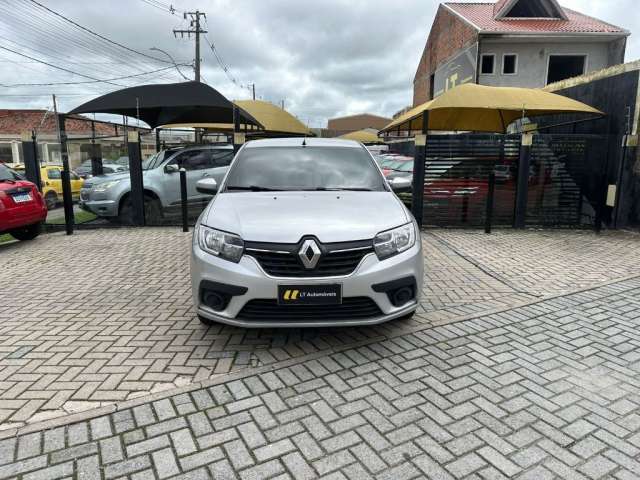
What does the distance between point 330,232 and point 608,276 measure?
15.1ft

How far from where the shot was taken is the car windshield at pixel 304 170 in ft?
14.3

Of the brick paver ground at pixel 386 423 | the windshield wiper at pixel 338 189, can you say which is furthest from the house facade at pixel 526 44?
the brick paver ground at pixel 386 423

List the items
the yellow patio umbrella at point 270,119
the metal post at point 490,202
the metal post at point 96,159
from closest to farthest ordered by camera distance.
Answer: the metal post at point 490,202 → the metal post at point 96,159 → the yellow patio umbrella at point 270,119

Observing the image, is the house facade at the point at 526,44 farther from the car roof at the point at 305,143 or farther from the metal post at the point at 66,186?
the car roof at the point at 305,143

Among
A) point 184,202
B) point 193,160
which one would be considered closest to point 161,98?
point 193,160

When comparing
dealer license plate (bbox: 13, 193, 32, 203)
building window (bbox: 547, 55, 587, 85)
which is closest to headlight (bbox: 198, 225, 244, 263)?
dealer license plate (bbox: 13, 193, 32, 203)

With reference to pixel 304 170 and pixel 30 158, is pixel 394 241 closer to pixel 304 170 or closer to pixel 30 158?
pixel 304 170

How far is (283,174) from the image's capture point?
448 cm

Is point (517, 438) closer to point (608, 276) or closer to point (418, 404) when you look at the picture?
point (418, 404)

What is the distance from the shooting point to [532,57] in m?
24.1

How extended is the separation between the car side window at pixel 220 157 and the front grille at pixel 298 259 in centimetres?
729

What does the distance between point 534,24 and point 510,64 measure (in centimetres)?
334

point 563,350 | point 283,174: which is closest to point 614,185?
point 563,350

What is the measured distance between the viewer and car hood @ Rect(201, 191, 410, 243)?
10.8 ft
